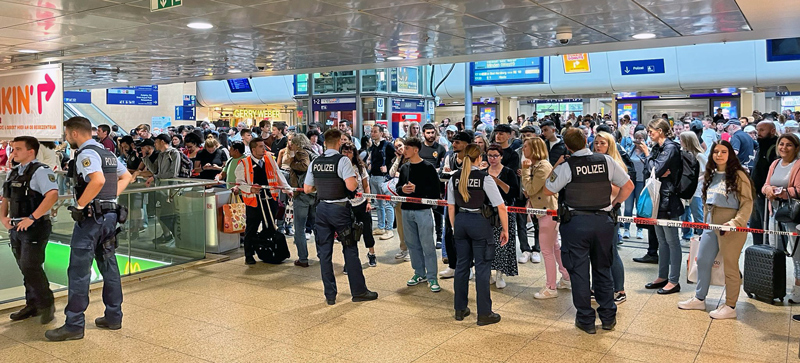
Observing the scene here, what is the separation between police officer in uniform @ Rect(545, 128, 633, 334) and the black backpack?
57.3 inches

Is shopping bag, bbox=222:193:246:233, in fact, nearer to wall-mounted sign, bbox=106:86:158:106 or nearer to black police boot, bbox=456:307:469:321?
black police boot, bbox=456:307:469:321

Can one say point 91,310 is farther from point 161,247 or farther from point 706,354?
point 706,354

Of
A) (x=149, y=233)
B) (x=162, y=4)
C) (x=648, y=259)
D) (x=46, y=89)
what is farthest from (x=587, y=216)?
(x=46, y=89)

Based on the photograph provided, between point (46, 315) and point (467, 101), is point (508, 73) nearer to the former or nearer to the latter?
point (467, 101)

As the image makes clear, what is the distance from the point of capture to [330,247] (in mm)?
6270

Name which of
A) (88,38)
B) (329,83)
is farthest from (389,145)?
(329,83)

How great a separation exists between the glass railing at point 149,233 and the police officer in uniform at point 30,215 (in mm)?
730

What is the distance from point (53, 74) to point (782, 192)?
7.46 m

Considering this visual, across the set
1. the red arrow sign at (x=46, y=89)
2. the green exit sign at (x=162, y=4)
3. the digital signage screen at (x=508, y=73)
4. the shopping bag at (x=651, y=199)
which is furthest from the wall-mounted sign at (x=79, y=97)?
the shopping bag at (x=651, y=199)

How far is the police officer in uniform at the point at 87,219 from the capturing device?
16.6ft

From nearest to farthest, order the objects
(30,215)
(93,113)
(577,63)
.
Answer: (30,215) < (577,63) < (93,113)

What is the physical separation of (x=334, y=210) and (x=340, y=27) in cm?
264

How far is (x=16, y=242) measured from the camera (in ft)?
18.2

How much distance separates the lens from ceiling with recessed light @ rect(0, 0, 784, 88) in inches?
249
